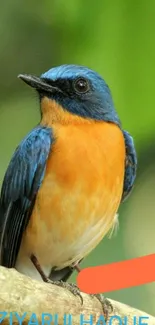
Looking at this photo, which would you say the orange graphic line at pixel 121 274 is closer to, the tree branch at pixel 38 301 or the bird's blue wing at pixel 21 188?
the tree branch at pixel 38 301

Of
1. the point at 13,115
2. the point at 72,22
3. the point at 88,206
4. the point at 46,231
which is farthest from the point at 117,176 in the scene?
the point at 72,22

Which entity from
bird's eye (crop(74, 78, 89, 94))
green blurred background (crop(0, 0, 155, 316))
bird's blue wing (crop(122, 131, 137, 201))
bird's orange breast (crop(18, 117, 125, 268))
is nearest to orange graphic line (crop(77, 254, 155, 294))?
green blurred background (crop(0, 0, 155, 316))

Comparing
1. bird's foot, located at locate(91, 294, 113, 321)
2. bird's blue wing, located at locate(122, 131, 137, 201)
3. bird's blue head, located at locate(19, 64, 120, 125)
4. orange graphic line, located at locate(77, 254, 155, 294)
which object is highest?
bird's blue head, located at locate(19, 64, 120, 125)

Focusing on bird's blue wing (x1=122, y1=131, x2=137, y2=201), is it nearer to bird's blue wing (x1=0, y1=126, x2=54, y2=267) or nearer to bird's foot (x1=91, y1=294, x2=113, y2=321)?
bird's blue wing (x1=0, y1=126, x2=54, y2=267)

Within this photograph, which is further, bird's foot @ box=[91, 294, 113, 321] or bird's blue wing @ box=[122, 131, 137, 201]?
bird's blue wing @ box=[122, 131, 137, 201]

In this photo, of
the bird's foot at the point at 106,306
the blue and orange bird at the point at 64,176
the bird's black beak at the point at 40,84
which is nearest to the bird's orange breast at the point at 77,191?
the blue and orange bird at the point at 64,176
